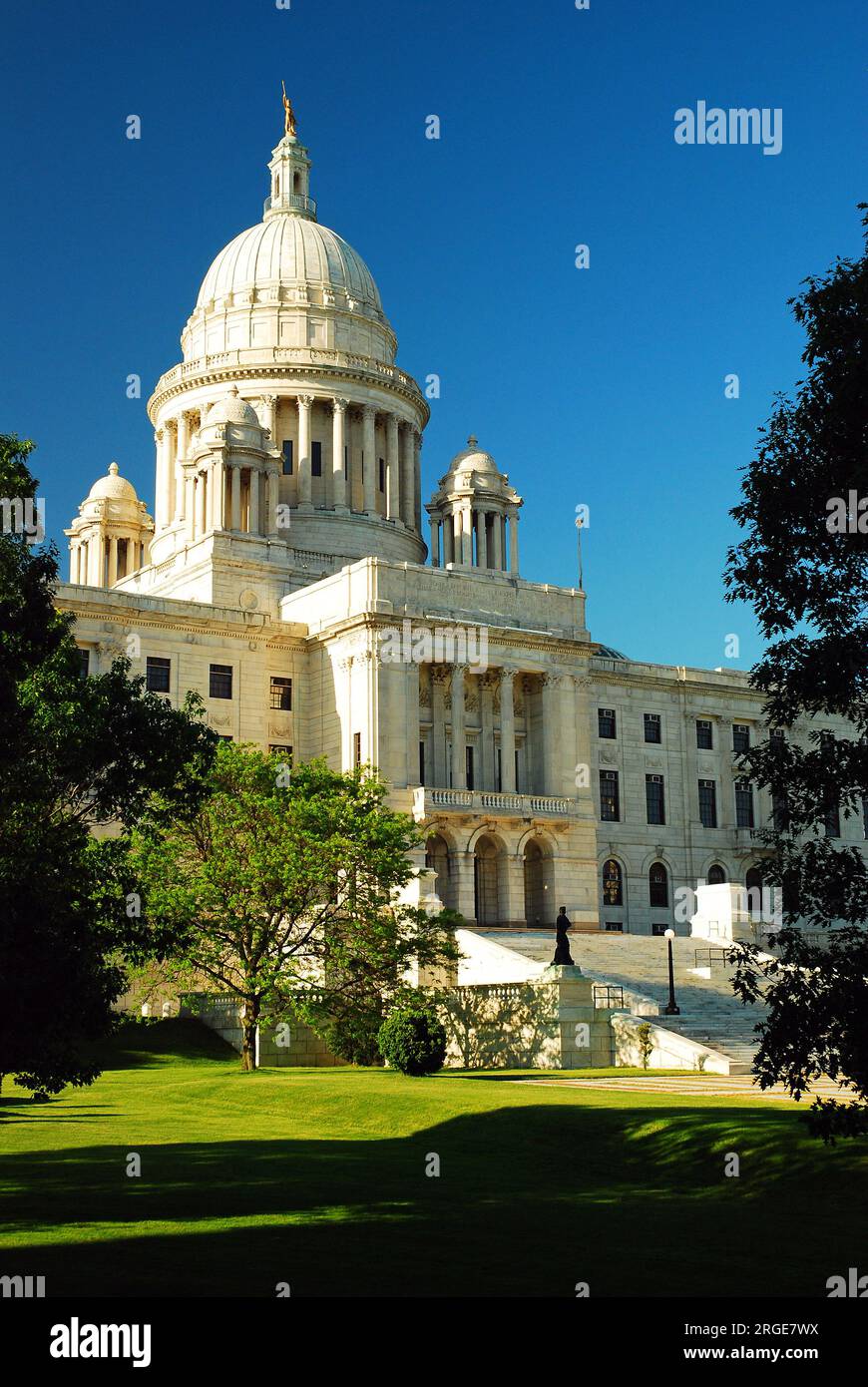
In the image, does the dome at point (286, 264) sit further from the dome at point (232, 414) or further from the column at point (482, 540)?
the column at point (482, 540)

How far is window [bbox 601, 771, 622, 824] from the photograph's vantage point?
7756 cm

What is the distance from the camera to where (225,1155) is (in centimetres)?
2523

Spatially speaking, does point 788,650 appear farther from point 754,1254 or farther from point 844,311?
point 754,1254

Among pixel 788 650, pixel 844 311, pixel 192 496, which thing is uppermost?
pixel 192 496

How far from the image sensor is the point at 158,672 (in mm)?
66875

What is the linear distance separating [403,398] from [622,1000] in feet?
160

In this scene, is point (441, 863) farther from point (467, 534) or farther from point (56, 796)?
point (56, 796)

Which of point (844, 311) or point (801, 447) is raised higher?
point (844, 311)

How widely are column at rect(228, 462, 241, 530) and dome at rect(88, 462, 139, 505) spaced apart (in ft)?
52.3

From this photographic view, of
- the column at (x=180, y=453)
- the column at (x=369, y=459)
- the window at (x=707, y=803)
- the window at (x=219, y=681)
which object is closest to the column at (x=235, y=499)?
the column at (x=180, y=453)

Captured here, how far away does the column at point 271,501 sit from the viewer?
78688 millimetres

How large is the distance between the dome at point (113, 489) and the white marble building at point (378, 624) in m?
0.20
